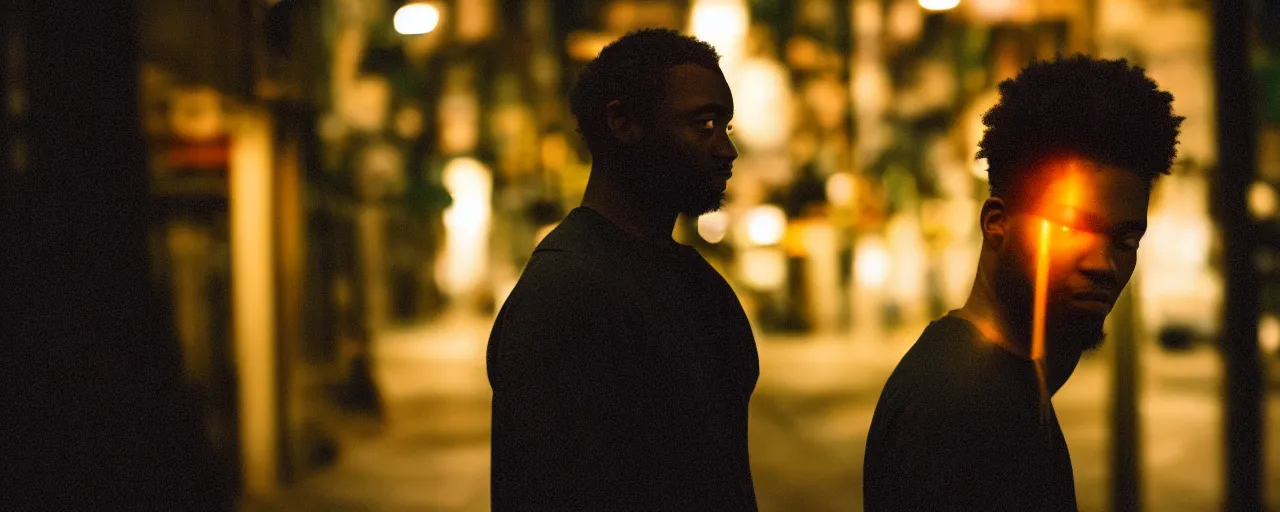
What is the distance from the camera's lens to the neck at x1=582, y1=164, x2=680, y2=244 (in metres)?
2.16

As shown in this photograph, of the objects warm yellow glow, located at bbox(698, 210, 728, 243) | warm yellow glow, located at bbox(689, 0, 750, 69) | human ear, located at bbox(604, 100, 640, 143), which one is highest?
warm yellow glow, located at bbox(689, 0, 750, 69)

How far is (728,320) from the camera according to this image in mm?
2195

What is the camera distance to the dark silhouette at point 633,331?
1909 millimetres

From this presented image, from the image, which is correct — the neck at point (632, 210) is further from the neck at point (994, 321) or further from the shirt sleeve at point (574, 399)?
the neck at point (994, 321)

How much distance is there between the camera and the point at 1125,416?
6.14m

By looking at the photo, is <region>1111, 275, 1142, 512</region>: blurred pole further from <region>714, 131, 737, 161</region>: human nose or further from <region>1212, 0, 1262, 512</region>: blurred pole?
<region>714, 131, 737, 161</region>: human nose

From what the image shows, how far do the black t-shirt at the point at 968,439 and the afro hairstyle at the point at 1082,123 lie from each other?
318 mm

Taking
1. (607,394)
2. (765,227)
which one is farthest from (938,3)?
(765,227)

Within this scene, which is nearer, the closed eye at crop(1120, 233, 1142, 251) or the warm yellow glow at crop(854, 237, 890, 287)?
the closed eye at crop(1120, 233, 1142, 251)

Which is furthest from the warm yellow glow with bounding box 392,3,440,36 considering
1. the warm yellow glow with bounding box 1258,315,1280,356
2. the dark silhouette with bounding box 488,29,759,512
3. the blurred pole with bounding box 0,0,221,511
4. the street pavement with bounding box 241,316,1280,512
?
the warm yellow glow with bounding box 1258,315,1280,356

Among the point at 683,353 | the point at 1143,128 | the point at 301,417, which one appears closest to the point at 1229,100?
the point at 1143,128

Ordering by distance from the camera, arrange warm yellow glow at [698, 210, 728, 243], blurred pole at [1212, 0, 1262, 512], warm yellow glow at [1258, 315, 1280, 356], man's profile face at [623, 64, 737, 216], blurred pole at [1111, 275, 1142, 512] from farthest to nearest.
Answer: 1. warm yellow glow at [1258, 315, 1280, 356]
2. blurred pole at [1111, 275, 1142, 512]
3. blurred pole at [1212, 0, 1262, 512]
4. warm yellow glow at [698, 210, 728, 243]
5. man's profile face at [623, 64, 737, 216]

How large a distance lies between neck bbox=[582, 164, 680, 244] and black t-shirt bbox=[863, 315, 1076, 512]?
55 cm

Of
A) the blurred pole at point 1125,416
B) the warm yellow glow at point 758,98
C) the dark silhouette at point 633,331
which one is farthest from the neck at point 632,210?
the warm yellow glow at point 758,98
